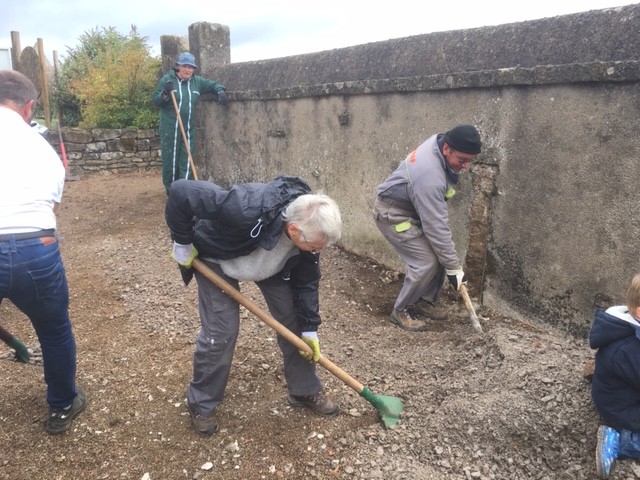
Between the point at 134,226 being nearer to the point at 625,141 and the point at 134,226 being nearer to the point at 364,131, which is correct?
the point at 364,131

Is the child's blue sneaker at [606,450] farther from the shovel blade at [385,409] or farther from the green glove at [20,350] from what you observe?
the green glove at [20,350]

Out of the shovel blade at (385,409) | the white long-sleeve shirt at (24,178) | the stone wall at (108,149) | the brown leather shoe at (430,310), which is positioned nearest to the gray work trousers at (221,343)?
the shovel blade at (385,409)

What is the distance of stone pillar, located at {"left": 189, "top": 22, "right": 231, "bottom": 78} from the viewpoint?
7.70 meters

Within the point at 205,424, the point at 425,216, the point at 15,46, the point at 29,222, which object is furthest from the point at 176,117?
the point at 15,46

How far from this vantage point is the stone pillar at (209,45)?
25.3ft

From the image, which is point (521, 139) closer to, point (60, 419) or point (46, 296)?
point (46, 296)

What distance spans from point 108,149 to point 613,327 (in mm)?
10179

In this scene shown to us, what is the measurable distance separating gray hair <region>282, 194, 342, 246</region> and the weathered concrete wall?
6.60 feet

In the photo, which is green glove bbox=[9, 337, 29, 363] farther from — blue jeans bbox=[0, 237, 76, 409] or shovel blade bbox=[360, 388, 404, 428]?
shovel blade bbox=[360, 388, 404, 428]

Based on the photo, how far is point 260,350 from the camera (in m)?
3.89

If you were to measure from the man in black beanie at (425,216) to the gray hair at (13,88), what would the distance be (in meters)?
2.53

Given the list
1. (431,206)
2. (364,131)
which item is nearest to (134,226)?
(364,131)

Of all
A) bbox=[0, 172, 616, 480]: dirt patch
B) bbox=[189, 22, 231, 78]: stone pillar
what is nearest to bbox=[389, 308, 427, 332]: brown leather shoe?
bbox=[0, 172, 616, 480]: dirt patch

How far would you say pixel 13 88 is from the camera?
269 cm
